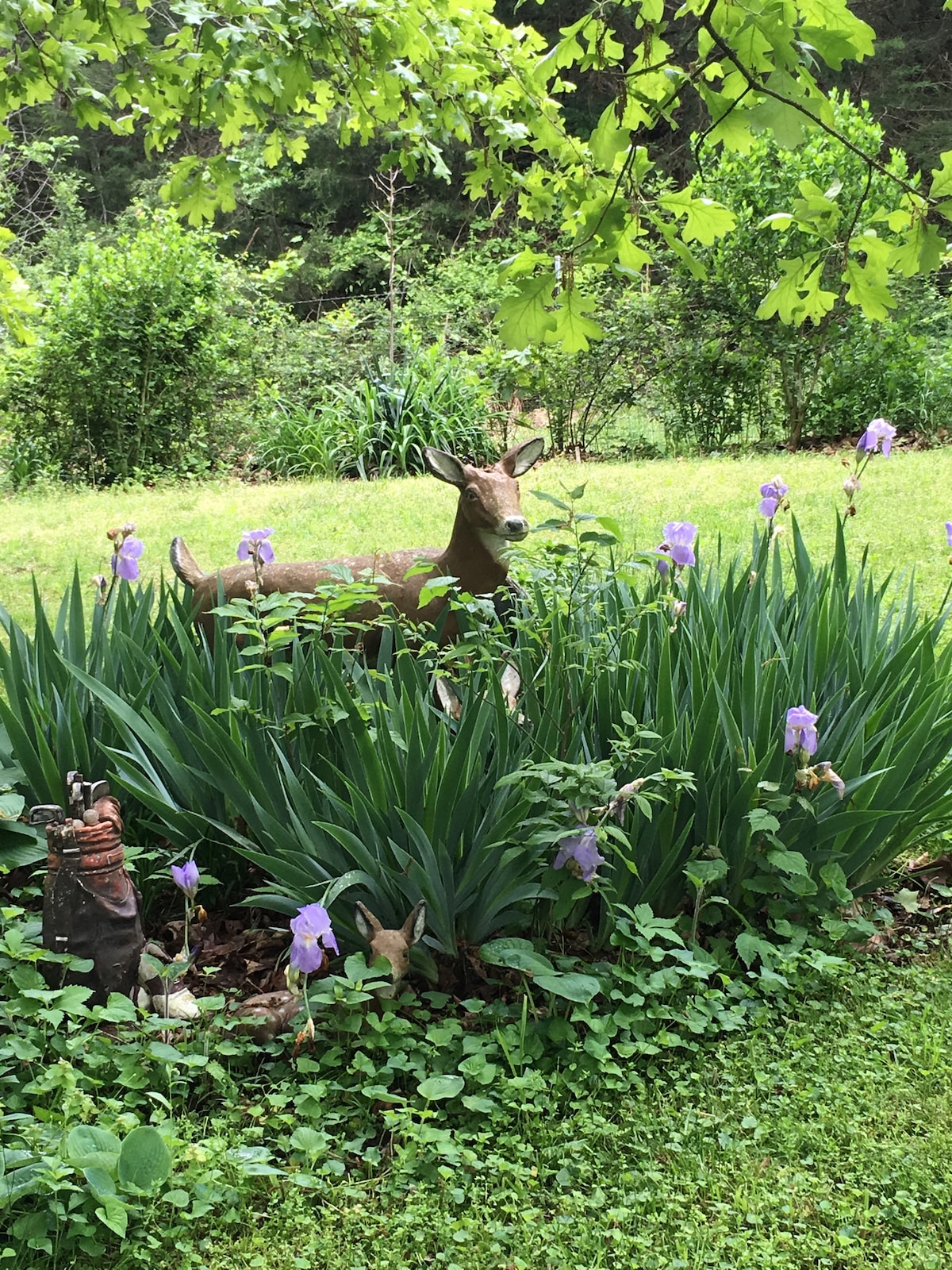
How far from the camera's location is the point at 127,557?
11.0 ft

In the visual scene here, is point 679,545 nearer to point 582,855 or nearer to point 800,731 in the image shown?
point 800,731

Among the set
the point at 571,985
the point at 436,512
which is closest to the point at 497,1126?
the point at 571,985

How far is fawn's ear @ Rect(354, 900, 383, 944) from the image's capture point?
2.31 m

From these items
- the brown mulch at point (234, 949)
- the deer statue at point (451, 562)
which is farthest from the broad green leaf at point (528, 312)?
the brown mulch at point (234, 949)

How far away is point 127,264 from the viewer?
10.5 metres

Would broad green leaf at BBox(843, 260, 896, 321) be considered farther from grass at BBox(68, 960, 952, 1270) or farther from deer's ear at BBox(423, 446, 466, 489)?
grass at BBox(68, 960, 952, 1270)

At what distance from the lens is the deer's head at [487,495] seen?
10.5 ft

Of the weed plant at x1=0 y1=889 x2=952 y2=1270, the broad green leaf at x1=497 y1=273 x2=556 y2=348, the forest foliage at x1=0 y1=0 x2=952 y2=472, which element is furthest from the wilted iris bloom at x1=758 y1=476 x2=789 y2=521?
the broad green leaf at x1=497 y1=273 x2=556 y2=348

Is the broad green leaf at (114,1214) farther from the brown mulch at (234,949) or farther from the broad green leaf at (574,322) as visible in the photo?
the broad green leaf at (574,322)

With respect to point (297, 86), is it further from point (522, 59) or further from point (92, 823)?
point (92, 823)

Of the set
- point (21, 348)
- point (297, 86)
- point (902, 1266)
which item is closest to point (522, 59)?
point (297, 86)

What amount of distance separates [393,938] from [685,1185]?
78 centimetres

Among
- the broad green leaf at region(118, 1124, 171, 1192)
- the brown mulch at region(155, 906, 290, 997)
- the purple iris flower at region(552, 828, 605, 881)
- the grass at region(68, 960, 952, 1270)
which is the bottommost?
the grass at region(68, 960, 952, 1270)

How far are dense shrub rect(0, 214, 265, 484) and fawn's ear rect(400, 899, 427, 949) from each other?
8.89 m
